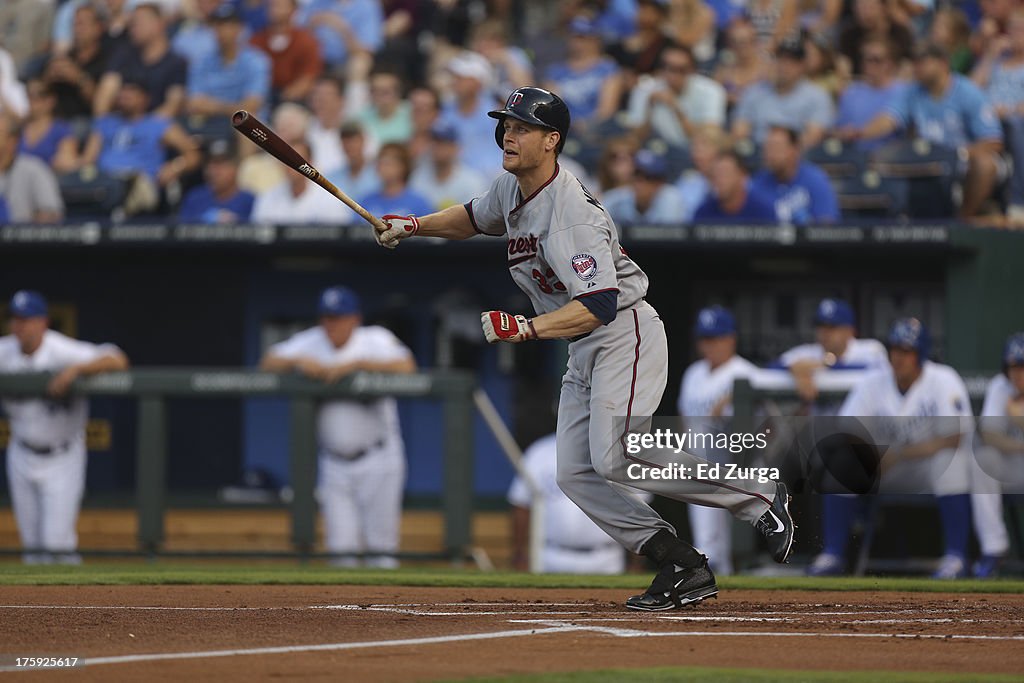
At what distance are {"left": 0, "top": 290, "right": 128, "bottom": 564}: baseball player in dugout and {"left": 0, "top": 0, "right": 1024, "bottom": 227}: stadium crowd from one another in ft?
4.62

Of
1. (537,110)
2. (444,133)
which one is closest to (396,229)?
(537,110)

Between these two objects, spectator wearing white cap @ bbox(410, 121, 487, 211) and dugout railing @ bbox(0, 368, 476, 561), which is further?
spectator wearing white cap @ bbox(410, 121, 487, 211)

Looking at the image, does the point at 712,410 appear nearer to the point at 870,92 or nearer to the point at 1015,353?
the point at 1015,353

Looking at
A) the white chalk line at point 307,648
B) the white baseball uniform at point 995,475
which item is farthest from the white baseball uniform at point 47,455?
the white chalk line at point 307,648

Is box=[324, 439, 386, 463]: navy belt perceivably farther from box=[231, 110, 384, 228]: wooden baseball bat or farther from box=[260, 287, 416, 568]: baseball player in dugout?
box=[231, 110, 384, 228]: wooden baseball bat

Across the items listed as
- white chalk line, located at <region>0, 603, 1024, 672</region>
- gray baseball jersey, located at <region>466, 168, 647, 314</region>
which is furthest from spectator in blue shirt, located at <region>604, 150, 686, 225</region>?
white chalk line, located at <region>0, 603, 1024, 672</region>

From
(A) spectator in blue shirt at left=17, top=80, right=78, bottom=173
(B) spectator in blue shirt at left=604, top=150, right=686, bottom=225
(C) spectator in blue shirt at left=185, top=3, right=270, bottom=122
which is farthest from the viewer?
(C) spectator in blue shirt at left=185, top=3, right=270, bottom=122

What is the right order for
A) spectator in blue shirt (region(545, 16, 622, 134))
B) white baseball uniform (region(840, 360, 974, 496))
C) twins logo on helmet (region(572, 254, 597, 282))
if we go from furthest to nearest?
1. spectator in blue shirt (region(545, 16, 622, 134))
2. white baseball uniform (region(840, 360, 974, 496))
3. twins logo on helmet (region(572, 254, 597, 282))

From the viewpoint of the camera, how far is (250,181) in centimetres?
1181

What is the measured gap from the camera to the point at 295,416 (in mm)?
9812

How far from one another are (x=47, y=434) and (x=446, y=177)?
118 inches

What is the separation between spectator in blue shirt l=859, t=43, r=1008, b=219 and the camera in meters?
10.2

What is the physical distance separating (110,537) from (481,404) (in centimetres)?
230

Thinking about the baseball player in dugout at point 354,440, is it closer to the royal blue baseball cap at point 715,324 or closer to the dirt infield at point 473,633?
the royal blue baseball cap at point 715,324
